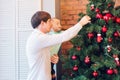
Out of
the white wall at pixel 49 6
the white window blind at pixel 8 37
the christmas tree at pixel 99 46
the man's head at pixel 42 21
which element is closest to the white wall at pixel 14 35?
the white window blind at pixel 8 37

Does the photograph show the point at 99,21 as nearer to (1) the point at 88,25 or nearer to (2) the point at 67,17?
(1) the point at 88,25

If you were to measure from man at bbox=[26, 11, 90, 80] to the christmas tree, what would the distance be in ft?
1.26

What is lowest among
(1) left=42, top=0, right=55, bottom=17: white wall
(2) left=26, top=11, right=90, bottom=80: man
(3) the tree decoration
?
(3) the tree decoration

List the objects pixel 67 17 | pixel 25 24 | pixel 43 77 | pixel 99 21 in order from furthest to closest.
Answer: pixel 67 17 < pixel 25 24 < pixel 99 21 < pixel 43 77

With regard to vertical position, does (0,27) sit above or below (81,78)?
above

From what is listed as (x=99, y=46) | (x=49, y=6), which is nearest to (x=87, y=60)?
(x=99, y=46)

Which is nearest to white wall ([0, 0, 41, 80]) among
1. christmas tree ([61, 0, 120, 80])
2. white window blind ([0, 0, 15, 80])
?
white window blind ([0, 0, 15, 80])

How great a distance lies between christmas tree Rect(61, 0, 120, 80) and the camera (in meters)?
2.96

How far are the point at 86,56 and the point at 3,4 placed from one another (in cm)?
186

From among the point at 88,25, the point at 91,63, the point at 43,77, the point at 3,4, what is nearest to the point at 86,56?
the point at 91,63

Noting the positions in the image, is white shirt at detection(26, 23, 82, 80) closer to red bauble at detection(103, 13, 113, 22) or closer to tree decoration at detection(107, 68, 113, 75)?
red bauble at detection(103, 13, 113, 22)

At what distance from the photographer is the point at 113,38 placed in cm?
303

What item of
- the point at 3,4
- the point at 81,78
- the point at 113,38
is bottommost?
the point at 81,78

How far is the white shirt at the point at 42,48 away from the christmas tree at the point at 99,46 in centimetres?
41
